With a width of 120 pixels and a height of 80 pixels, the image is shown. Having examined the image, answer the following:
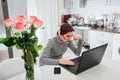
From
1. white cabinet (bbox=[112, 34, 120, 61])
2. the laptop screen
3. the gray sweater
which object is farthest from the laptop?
white cabinet (bbox=[112, 34, 120, 61])

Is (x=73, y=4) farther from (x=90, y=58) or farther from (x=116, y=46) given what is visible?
(x=90, y=58)

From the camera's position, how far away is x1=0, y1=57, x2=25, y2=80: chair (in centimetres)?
152

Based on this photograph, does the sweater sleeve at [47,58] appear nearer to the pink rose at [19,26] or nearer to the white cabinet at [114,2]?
the pink rose at [19,26]

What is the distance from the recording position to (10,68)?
1569 mm

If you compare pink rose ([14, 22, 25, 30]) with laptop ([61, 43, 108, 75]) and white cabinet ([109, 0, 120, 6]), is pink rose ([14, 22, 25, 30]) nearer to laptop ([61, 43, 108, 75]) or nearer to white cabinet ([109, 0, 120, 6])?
laptop ([61, 43, 108, 75])

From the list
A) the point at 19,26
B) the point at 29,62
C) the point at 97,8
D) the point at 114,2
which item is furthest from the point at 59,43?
the point at 97,8

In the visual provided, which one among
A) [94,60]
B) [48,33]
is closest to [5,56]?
[48,33]

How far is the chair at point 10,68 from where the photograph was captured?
152 centimetres

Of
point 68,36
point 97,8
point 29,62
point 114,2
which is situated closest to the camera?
point 29,62

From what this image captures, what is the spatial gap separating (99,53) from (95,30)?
82.0 inches

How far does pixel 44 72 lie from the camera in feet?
4.73

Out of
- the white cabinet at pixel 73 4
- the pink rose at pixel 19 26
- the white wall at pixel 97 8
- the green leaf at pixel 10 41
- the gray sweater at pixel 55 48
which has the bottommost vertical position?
the gray sweater at pixel 55 48

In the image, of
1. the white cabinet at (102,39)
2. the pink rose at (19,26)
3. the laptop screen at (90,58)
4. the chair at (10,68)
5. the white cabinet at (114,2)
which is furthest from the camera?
the white cabinet at (114,2)

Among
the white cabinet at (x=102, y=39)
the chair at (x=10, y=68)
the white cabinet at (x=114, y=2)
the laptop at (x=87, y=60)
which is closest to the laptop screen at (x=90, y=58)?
the laptop at (x=87, y=60)
